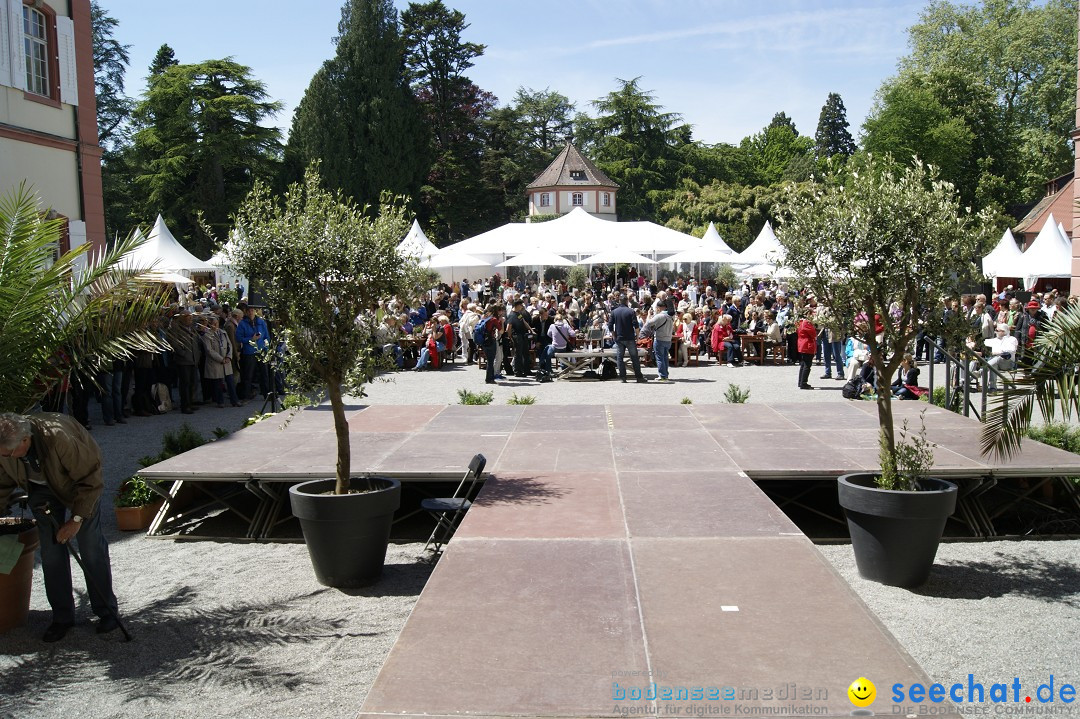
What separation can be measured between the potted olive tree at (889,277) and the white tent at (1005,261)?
77.2ft

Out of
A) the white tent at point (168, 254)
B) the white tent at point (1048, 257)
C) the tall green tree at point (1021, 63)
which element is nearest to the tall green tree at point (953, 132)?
the tall green tree at point (1021, 63)

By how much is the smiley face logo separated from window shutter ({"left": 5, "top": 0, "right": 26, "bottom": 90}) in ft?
53.6

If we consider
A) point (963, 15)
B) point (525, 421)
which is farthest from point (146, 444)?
point (963, 15)

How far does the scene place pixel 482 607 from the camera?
4.79 metres

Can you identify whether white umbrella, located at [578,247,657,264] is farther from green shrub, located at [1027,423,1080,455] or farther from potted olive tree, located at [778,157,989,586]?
potted olive tree, located at [778,157,989,586]

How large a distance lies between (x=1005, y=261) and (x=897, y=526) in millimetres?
25168

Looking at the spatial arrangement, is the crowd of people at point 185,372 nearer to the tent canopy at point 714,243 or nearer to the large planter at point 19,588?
the large planter at point 19,588

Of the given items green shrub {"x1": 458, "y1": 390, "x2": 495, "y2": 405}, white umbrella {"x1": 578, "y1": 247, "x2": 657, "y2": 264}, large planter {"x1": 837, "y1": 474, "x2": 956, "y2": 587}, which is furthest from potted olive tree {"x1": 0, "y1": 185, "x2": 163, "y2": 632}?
white umbrella {"x1": 578, "y1": 247, "x2": 657, "y2": 264}

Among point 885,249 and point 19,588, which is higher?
point 885,249

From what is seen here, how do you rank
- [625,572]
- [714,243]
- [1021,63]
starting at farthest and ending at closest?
[1021,63]
[714,243]
[625,572]

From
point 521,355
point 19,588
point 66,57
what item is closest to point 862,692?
point 19,588

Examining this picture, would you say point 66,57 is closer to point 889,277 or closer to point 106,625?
point 106,625

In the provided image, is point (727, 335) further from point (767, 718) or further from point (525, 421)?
point (767, 718)

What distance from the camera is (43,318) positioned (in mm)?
6117
